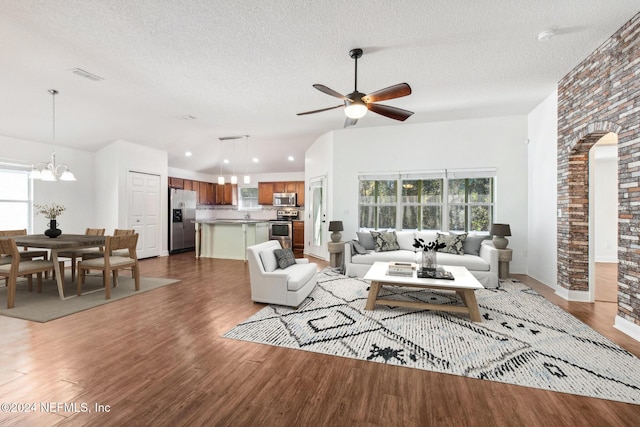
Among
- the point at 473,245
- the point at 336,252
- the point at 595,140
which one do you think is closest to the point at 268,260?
the point at 336,252

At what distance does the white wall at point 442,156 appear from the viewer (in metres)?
5.64

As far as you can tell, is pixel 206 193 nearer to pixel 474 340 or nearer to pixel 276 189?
pixel 276 189

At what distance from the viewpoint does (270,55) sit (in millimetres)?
3404

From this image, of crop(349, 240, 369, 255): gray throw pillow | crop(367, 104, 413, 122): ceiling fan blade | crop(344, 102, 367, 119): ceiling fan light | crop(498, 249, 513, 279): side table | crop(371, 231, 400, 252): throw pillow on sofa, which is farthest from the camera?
crop(371, 231, 400, 252): throw pillow on sofa

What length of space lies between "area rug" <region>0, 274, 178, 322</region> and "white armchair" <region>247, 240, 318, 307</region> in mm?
1937

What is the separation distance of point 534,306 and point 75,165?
8956 millimetres

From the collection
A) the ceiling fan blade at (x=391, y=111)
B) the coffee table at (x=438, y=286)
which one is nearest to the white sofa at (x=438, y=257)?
the coffee table at (x=438, y=286)

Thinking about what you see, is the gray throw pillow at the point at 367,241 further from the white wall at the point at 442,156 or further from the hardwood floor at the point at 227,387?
the hardwood floor at the point at 227,387

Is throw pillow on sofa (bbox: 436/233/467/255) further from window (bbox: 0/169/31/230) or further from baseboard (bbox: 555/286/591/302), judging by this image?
window (bbox: 0/169/31/230)

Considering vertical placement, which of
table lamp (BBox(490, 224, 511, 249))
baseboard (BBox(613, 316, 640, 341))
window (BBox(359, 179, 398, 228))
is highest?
window (BBox(359, 179, 398, 228))

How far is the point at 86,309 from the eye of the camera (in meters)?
3.60

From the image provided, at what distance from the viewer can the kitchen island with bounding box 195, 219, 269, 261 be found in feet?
23.8

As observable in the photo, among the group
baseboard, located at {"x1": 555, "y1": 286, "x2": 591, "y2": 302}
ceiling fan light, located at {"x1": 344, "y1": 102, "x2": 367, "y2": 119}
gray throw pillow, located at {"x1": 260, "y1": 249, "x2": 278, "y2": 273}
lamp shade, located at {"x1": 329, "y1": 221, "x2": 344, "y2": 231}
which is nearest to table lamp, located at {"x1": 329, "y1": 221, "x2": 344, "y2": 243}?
lamp shade, located at {"x1": 329, "y1": 221, "x2": 344, "y2": 231}

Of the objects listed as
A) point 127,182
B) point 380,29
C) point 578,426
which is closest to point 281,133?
point 127,182
